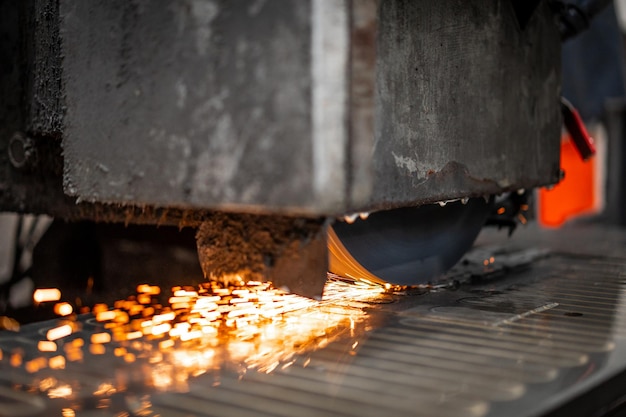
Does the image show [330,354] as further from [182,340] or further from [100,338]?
[100,338]

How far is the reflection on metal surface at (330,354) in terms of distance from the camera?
1.20 m

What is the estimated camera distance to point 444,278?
7.64 ft

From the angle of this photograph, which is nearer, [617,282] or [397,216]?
[397,216]

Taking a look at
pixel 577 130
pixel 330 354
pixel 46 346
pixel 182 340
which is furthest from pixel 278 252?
pixel 577 130

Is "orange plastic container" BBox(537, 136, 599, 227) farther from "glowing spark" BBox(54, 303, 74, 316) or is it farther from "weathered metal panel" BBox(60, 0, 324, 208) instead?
"weathered metal panel" BBox(60, 0, 324, 208)

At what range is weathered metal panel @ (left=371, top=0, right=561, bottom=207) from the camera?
1.52 m

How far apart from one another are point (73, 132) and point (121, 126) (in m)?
0.17

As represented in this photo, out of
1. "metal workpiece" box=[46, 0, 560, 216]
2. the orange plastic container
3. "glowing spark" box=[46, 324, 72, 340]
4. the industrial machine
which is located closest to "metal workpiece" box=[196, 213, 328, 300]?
the industrial machine

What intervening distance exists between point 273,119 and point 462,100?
0.73m

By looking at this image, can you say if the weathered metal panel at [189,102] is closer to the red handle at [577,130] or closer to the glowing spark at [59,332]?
the glowing spark at [59,332]

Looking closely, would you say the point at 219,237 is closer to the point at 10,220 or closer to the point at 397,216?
the point at 397,216

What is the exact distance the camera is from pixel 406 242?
6.82 feet

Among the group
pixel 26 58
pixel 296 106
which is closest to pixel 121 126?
pixel 296 106

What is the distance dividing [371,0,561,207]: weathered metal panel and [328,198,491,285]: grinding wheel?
0.80ft
